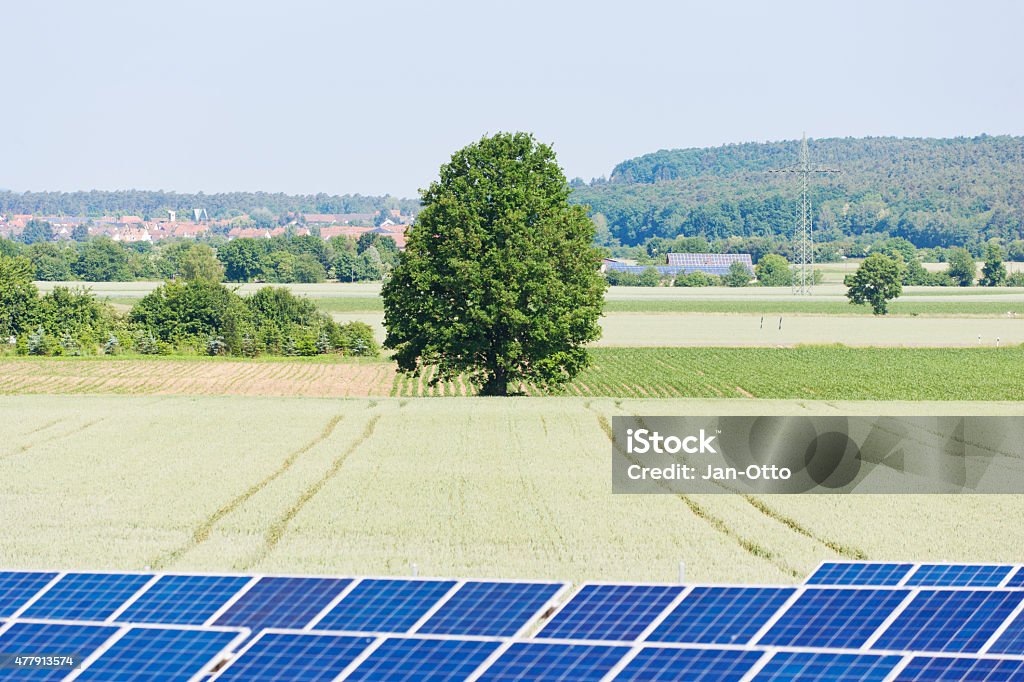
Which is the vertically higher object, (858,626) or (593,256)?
(593,256)

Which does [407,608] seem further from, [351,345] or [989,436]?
[351,345]

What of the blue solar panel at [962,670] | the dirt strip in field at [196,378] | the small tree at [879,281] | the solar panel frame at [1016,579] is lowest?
the dirt strip in field at [196,378]

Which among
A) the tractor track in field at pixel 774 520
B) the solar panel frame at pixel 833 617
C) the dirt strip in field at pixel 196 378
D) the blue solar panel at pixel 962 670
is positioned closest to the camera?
the blue solar panel at pixel 962 670

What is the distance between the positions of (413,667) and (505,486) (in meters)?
16.8

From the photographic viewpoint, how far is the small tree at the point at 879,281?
156 meters

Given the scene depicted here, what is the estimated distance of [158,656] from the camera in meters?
16.4

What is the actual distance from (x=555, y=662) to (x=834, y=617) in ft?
15.2

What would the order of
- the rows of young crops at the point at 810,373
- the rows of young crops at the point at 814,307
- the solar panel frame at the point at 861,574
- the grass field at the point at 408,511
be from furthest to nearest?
Result: the rows of young crops at the point at 814,307
the rows of young crops at the point at 810,373
the grass field at the point at 408,511
the solar panel frame at the point at 861,574

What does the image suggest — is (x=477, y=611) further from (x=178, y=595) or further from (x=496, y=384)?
(x=496, y=384)

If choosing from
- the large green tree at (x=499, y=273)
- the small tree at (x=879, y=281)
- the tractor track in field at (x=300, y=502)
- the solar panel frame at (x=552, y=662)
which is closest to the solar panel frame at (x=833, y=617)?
the solar panel frame at (x=552, y=662)

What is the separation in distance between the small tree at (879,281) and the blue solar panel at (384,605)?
145783 millimetres

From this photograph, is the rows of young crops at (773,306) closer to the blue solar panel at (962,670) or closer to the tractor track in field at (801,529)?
the tractor track in field at (801,529)

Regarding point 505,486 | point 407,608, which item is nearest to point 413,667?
point 407,608

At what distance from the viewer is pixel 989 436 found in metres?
42.2
